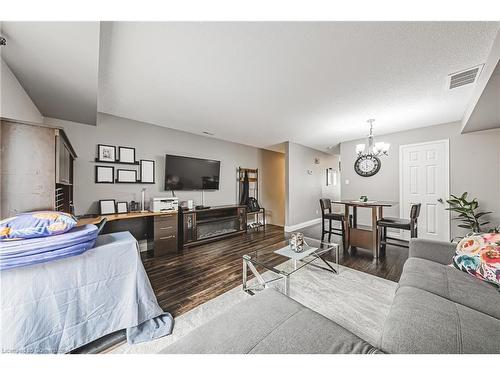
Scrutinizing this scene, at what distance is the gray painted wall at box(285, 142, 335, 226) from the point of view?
188 inches

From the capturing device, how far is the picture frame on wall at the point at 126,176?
3.13m

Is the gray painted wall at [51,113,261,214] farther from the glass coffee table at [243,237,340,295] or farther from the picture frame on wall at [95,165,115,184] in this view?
the glass coffee table at [243,237,340,295]

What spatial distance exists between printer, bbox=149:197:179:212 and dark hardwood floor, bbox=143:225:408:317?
780 millimetres

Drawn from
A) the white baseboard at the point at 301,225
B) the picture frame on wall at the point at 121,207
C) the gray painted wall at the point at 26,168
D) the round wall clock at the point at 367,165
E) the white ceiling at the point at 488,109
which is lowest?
the white baseboard at the point at 301,225

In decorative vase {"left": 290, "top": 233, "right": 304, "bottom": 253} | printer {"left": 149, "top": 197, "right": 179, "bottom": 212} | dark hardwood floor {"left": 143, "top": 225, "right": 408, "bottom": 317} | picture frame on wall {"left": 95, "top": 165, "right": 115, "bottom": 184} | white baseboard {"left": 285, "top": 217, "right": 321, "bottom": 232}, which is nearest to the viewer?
dark hardwood floor {"left": 143, "top": 225, "right": 408, "bottom": 317}

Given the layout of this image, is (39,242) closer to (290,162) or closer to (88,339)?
(88,339)

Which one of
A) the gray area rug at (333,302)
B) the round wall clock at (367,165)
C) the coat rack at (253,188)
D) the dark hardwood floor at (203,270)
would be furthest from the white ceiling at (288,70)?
the gray area rug at (333,302)

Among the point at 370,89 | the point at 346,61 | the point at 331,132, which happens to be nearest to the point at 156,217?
the point at 346,61

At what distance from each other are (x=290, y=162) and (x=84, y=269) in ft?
14.3

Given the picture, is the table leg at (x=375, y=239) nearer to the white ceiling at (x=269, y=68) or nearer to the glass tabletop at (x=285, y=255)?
the glass tabletop at (x=285, y=255)

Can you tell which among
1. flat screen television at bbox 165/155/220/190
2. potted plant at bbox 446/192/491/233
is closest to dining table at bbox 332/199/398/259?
potted plant at bbox 446/192/491/233

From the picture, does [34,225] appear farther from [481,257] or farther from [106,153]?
[481,257]

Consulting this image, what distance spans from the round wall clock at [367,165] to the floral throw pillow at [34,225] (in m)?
4.99

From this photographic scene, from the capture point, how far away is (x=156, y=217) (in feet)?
10.2
